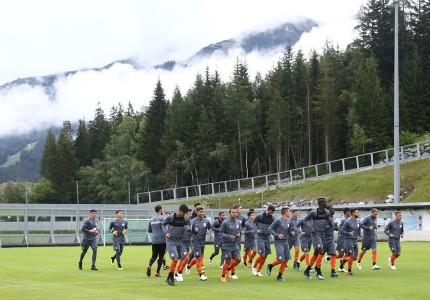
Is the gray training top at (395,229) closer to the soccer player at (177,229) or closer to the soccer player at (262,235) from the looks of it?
the soccer player at (262,235)

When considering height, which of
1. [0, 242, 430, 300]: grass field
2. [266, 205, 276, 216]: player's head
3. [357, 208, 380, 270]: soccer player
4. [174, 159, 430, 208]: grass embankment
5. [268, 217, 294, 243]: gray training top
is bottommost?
[0, 242, 430, 300]: grass field

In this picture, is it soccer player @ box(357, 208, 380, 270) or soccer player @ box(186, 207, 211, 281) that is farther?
soccer player @ box(357, 208, 380, 270)

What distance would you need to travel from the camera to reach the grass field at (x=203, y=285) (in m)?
16.2

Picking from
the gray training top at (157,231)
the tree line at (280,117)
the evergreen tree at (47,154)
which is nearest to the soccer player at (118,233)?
the gray training top at (157,231)

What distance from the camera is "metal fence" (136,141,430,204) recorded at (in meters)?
65.5

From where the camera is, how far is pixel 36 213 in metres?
46.0

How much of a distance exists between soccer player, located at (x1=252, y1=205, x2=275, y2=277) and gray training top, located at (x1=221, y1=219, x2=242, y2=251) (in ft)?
3.55

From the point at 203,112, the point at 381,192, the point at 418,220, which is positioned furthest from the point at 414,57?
the point at 418,220

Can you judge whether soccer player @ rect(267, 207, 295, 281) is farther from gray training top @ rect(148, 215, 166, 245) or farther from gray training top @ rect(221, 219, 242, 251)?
gray training top @ rect(148, 215, 166, 245)

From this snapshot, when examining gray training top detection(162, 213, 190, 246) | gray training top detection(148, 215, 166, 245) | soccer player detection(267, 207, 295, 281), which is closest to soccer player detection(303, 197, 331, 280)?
soccer player detection(267, 207, 295, 281)

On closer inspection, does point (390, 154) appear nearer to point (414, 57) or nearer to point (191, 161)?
point (414, 57)

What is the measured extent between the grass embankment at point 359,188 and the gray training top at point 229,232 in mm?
35214

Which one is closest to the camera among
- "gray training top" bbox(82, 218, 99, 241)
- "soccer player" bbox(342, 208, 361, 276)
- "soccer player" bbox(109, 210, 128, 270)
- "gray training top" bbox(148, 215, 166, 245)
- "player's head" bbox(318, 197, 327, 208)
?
"player's head" bbox(318, 197, 327, 208)

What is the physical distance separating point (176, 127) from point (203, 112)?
6857 mm
